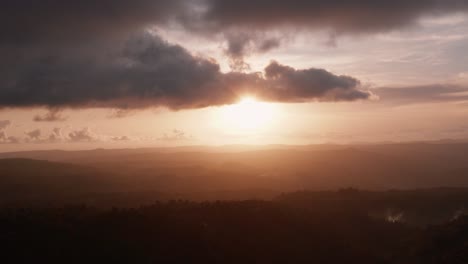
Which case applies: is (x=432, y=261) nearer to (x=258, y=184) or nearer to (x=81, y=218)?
(x=81, y=218)

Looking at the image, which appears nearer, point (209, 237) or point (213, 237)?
point (209, 237)

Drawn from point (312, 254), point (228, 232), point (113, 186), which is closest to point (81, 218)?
point (228, 232)

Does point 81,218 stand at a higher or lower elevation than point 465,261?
higher
